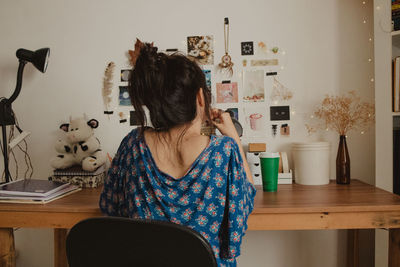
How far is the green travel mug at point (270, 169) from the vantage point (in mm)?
1447

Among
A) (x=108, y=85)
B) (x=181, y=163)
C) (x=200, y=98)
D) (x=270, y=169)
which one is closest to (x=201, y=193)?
(x=181, y=163)

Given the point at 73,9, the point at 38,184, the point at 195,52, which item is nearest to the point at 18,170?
the point at 38,184

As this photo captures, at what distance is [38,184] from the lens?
1.48 meters

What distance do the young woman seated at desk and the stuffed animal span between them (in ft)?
2.68

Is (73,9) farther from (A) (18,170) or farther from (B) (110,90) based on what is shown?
(A) (18,170)

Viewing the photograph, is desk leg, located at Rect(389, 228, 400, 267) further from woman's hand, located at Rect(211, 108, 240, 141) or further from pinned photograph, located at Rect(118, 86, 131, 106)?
pinned photograph, located at Rect(118, 86, 131, 106)

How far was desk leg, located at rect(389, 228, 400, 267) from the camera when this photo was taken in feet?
4.09

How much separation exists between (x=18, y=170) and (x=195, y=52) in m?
1.34

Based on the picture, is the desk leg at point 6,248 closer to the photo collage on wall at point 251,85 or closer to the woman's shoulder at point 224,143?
the woman's shoulder at point 224,143

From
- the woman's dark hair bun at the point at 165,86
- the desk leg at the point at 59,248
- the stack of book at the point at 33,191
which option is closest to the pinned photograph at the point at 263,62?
the woman's dark hair bun at the point at 165,86

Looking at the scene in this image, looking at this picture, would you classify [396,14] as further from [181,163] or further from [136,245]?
[136,245]

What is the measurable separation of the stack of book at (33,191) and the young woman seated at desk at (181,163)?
22.8 inches

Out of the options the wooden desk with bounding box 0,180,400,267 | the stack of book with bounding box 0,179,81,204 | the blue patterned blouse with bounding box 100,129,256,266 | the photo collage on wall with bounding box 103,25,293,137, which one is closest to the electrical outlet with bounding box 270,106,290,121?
the photo collage on wall with bounding box 103,25,293,137

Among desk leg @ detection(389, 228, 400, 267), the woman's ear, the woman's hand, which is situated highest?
the woman's ear
